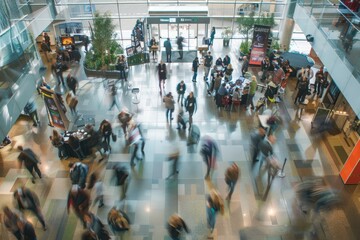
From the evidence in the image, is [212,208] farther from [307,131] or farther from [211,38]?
[211,38]

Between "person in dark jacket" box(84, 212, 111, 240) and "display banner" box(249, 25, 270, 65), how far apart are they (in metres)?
12.0

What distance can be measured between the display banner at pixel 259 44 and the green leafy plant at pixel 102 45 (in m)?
7.38

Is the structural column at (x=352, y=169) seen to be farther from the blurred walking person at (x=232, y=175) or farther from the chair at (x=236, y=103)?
the chair at (x=236, y=103)

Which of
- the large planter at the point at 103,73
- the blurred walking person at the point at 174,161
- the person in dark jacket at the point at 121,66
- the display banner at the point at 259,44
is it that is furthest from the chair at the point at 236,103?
the large planter at the point at 103,73

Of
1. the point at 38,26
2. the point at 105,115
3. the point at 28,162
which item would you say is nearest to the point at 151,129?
the point at 105,115

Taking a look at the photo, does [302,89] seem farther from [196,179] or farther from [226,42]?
[226,42]

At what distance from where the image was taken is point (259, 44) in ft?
51.1

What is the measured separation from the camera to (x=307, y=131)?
11.7 m

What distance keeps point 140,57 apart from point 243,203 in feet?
33.0

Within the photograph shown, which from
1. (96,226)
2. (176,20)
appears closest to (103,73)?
(176,20)

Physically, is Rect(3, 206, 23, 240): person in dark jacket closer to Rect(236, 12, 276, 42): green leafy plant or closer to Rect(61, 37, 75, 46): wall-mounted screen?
Rect(61, 37, 75, 46): wall-mounted screen

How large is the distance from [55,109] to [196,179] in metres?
5.51

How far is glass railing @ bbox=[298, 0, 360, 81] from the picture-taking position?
30.3ft

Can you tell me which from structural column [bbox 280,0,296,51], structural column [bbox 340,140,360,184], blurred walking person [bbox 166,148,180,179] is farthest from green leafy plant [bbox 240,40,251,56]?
blurred walking person [bbox 166,148,180,179]
